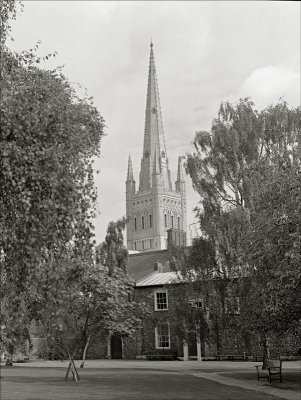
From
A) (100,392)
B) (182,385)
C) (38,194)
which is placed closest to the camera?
(38,194)

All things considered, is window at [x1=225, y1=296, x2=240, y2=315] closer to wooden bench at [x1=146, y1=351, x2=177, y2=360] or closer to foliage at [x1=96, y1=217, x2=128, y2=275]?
foliage at [x1=96, y1=217, x2=128, y2=275]

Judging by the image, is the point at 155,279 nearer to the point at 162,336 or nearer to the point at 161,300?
the point at 161,300

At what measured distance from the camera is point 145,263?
61.9 meters

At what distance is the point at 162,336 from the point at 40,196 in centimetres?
4279

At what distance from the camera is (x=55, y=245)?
31.8 ft

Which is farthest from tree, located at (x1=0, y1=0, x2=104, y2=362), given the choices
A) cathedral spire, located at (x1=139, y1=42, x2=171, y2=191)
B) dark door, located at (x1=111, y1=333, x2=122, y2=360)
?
cathedral spire, located at (x1=139, y1=42, x2=171, y2=191)

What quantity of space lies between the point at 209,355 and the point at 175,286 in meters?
15.6

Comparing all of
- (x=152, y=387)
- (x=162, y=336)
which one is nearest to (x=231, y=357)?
(x=162, y=336)

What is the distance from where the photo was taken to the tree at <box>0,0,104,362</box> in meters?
9.07

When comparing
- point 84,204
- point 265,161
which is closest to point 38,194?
point 84,204

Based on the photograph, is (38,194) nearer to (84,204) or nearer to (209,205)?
(84,204)

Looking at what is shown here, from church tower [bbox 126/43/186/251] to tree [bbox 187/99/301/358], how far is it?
4226 inches

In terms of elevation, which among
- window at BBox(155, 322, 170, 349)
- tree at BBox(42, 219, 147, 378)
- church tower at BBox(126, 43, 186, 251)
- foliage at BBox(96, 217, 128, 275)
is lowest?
window at BBox(155, 322, 170, 349)

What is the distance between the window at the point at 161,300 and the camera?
51.4m
